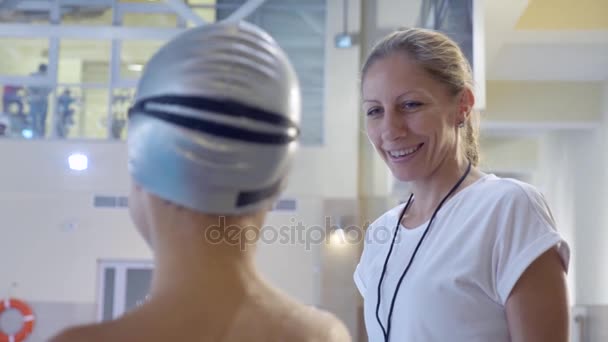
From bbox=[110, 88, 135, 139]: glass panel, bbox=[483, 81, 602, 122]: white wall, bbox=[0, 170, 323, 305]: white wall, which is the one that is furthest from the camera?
bbox=[110, 88, 135, 139]: glass panel

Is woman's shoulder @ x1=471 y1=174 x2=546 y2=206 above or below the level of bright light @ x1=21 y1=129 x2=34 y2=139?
below

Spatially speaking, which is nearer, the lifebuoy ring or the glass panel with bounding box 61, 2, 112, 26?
the lifebuoy ring

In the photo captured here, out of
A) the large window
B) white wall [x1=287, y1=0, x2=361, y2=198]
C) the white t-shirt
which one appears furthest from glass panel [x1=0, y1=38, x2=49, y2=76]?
the white t-shirt

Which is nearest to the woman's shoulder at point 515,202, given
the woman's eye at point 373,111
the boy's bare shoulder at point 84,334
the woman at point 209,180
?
the woman's eye at point 373,111

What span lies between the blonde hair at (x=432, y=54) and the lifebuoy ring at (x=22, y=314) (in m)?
6.04

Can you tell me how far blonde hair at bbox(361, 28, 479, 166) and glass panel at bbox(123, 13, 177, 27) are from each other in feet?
20.4

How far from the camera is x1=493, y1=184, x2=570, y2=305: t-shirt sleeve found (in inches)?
37.0

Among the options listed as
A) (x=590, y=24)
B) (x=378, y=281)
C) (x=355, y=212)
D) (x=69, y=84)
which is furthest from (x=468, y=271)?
(x=69, y=84)

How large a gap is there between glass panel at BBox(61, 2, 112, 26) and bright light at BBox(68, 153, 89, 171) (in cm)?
148

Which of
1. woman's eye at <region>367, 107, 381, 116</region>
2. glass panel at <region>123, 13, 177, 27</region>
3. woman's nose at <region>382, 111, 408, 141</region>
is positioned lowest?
woman's nose at <region>382, 111, 408, 141</region>

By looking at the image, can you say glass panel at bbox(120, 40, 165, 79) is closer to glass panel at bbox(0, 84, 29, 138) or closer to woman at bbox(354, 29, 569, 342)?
glass panel at bbox(0, 84, 29, 138)

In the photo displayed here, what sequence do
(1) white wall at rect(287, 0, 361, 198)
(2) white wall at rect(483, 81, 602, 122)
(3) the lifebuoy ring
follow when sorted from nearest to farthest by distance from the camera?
1. (2) white wall at rect(483, 81, 602, 122)
2. (3) the lifebuoy ring
3. (1) white wall at rect(287, 0, 361, 198)

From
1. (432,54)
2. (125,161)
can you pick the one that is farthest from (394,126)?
(125,161)

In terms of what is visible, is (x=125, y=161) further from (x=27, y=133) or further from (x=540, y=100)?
(x=540, y=100)
